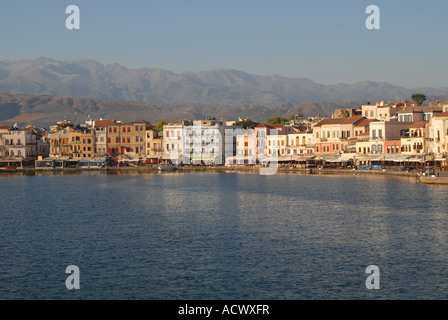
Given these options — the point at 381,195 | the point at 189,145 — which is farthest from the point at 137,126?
the point at 381,195

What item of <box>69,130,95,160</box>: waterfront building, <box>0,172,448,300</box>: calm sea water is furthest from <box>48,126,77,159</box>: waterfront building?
<box>0,172,448,300</box>: calm sea water

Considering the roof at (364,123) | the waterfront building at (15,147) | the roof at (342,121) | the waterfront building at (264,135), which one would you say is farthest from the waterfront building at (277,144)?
the waterfront building at (15,147)

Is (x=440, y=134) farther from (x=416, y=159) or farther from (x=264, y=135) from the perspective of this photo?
(x=264, y=135)

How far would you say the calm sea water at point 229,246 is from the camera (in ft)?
101

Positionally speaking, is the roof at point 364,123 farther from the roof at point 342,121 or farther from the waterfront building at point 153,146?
the waterfront building at point 153,146

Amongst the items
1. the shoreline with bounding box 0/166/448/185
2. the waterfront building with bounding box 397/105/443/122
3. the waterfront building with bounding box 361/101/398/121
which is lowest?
the shoreline with bounding box 0/166/448/185

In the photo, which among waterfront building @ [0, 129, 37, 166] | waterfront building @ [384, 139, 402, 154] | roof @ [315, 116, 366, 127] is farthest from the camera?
waterfront building @ [0, 129, 37, 166]

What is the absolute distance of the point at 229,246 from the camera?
4072 centimetres

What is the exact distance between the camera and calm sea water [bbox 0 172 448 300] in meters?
30.6

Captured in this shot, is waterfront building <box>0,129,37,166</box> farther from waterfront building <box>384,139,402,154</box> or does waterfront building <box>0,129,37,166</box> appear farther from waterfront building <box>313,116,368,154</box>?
waterfront building <box>384,139,402,154</box>

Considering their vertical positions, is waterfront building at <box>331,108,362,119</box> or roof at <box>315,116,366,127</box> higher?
waterfront building at <box>331,108,362,119</box>
